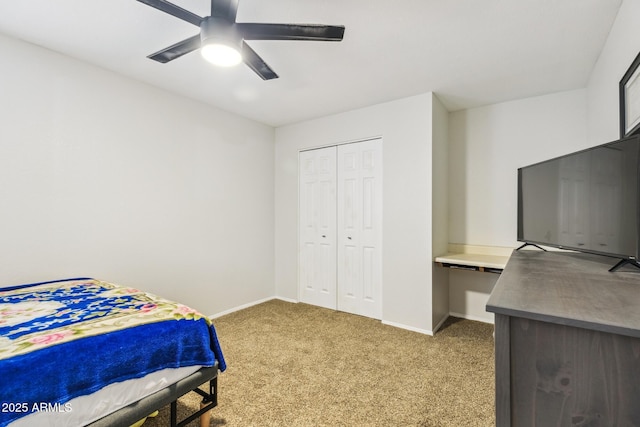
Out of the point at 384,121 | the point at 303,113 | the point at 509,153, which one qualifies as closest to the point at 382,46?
the point at 384,121

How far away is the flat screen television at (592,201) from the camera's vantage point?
127 centimetres

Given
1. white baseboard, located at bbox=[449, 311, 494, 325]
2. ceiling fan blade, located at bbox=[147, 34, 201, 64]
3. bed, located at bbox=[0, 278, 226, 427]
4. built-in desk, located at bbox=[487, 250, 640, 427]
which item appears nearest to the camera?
built-in desk, located at bbox=[487, 250, 640, 427]

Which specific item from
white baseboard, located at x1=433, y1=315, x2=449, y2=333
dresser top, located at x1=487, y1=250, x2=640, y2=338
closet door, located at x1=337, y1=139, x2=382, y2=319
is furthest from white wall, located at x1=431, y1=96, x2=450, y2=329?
dresser top, located at x1=487, y1=250, x2=640, y2=338

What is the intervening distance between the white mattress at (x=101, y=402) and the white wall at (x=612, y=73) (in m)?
2.99

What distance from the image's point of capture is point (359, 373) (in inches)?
91.2

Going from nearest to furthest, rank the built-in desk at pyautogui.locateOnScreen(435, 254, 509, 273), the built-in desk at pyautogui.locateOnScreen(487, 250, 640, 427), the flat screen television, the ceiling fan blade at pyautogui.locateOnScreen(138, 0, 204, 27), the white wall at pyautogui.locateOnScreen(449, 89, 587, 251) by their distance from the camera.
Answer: the built-in desk at pyautogui.locateOnScreen(487, 250, 640, 427)
the flat screen television
the ceiling fan blade at pyautogui.locateOnScreen(138, 0, 204, 27)
the built-in desk at pyautogui.locateOnScreen(435, 254, 509, 273)
the white wall at pyautogui.locateOnScreen(449, 89, 587, 251)

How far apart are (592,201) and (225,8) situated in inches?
85.3

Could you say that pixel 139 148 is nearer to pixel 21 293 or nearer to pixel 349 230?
pixel 21 293

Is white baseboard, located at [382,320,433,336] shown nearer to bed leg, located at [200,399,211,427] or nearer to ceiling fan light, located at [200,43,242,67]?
bed leg, located at [200,399,211,427]

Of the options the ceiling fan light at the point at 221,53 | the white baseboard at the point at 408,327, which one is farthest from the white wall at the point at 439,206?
the ceiling fan light at the point at 221,53

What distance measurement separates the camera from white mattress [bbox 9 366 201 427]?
1095 mm

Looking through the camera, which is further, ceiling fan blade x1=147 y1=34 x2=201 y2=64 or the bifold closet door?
the bifold closet door

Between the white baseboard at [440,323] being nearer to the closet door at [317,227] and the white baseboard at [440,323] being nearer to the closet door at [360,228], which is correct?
the closet door at [360,228]

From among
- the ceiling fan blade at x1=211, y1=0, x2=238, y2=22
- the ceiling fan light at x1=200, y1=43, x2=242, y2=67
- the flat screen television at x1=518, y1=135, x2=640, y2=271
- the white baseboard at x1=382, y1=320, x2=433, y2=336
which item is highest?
the ceiling fan blade at x1=211, y1=0, x2=238, y2=22
